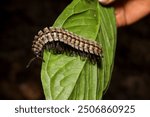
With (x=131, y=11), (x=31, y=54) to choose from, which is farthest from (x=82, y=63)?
(x=31, y=54)

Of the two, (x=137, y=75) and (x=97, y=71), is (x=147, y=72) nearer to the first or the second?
(x=137, y=75)

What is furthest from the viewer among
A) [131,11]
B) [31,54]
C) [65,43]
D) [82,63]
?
[31,54]

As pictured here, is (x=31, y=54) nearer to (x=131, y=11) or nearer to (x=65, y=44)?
(x=131, y=11)

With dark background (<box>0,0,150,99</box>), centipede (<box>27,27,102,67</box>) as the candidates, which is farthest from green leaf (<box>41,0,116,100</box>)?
dark background (<box>0,0,150,99</box>)

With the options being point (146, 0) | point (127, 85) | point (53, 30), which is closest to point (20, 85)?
point (127, 85)

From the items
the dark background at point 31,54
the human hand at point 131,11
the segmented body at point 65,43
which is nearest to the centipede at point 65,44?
the segmented body at point 65,43
